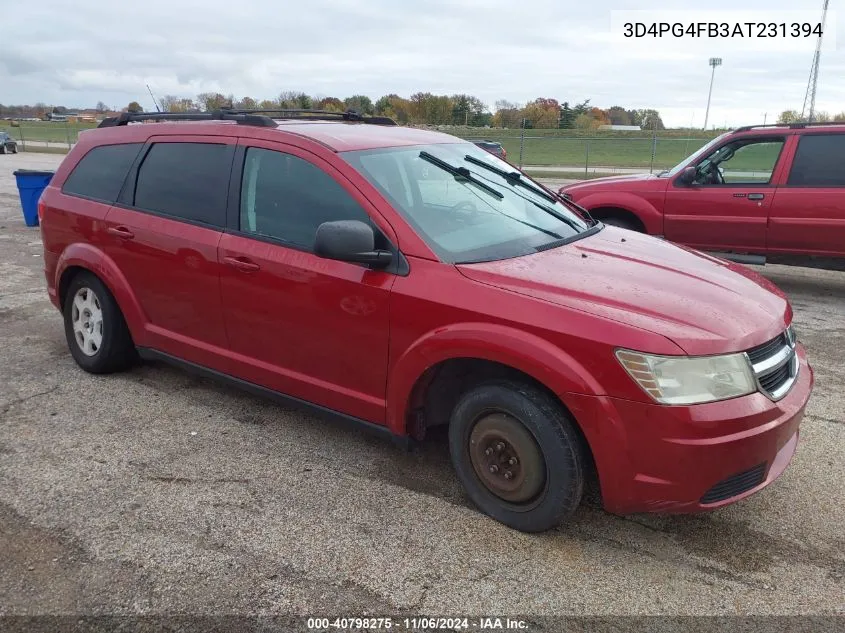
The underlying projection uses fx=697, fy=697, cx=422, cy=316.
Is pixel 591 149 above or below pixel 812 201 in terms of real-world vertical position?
above

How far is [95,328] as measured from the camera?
4.87 metres

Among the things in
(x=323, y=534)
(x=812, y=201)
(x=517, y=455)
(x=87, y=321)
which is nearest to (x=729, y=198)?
(x=812, y=201)

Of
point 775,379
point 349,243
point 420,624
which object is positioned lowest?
point 420,624

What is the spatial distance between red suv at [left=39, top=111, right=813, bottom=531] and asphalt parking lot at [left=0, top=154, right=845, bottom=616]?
29cm

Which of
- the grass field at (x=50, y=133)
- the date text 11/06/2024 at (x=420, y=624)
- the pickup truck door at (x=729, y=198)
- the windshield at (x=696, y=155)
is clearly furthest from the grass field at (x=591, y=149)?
the date text 11/06/2024 at (x=420, y=624)

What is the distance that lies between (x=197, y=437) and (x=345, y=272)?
1466 mm

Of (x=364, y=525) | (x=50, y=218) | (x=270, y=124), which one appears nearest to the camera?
(x=364, y=525)

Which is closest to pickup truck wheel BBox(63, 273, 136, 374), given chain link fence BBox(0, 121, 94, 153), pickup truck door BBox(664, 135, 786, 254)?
pickup truck door BBox(664, 135, 786, 254)

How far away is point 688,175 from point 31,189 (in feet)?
33.5

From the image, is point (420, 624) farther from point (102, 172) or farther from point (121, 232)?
point (102, 172)

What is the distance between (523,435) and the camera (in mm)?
2963

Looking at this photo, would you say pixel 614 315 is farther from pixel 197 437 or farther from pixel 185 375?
pixel 185 375

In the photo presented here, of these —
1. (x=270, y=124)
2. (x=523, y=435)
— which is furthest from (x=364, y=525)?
(x=270, y=124)

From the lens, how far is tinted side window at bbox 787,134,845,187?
721cm
